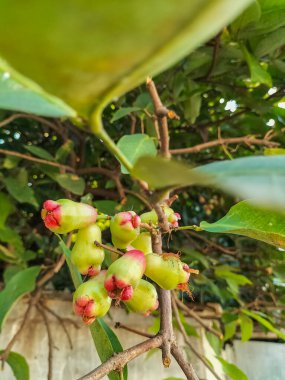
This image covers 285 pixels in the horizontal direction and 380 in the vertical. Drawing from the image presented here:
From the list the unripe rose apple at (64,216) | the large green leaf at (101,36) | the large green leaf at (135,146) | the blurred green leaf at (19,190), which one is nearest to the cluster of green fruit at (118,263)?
the unripe rose apple at (64,216)

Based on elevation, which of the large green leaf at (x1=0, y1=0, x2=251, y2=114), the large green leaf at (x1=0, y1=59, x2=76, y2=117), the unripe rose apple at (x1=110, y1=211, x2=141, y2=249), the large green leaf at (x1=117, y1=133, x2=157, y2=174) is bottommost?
the unripe rose apple at (x1=110, y1=211, x2=141, y2=249)

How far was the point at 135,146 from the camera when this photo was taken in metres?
0.65

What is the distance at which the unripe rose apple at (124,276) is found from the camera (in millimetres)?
436

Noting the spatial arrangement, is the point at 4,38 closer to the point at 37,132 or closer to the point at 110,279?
the point at 110,279

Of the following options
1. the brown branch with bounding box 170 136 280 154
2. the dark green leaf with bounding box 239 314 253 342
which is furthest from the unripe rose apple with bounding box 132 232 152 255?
the dark green leaf with bounding box 239 314 253 342

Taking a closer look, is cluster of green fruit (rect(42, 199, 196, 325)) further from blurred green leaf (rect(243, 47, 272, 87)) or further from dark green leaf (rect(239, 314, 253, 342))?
dark green leaf (rect(239, 314, 253, 342))

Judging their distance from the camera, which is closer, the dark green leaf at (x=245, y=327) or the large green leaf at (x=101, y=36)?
the large green leaf at (x=101, y=36)

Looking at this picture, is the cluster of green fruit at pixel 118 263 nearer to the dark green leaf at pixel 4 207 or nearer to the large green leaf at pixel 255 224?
the large green leaf at pixel 255 224

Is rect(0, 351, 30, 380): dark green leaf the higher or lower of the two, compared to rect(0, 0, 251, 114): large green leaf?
lower

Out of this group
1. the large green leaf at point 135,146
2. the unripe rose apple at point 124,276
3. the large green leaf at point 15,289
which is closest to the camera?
the unripe rose apple at point 124,276

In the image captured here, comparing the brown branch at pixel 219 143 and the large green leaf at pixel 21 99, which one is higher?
the brown branch at pixel 219 143

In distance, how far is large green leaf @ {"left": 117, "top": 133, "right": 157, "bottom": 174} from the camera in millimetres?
625

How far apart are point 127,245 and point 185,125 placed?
834 millimetres

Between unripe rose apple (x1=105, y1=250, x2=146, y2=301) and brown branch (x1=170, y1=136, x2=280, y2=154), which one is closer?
unripe rose apple (x1=105, y1=250, x2=146, y2=301)
